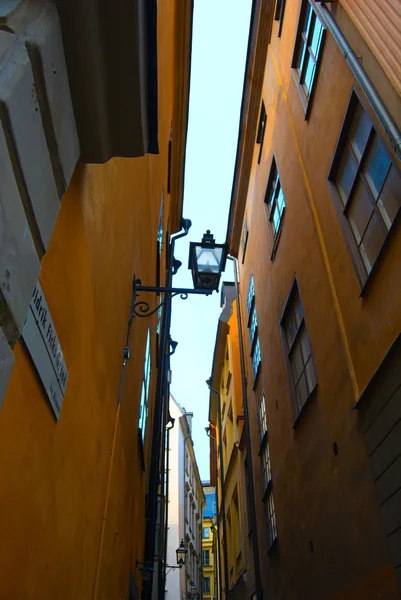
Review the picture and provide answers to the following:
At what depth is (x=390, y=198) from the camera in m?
4.93

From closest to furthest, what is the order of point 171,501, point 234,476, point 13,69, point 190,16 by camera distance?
1. point 13,69
2. point 190,16
3. point 234,476
4. point 171,501

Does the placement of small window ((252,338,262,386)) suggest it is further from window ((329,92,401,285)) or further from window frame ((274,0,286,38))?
window frame ((274,0,286,38))

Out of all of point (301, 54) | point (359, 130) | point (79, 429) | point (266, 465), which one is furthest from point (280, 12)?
point (79, 429)

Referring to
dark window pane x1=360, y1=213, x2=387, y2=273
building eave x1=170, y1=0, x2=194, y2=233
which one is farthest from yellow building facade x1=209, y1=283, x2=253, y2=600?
dark window pane x1=360, y1=213, x2=387, y2=273

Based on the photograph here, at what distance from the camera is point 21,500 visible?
1878 mm

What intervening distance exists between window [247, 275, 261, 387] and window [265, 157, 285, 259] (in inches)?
118

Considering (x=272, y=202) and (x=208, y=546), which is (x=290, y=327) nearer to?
(x=272, y=202)

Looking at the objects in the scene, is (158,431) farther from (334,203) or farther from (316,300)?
(334,203)

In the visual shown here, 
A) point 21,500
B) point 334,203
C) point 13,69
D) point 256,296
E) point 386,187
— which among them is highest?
point 256,296

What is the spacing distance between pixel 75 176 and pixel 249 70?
11522 millimetres

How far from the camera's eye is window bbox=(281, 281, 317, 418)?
7.65 meters

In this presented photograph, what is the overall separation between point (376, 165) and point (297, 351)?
3.90m

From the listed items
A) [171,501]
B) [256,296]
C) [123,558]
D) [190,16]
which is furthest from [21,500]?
[171,501]

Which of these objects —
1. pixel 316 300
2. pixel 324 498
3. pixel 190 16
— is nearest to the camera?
pixel 324 498
